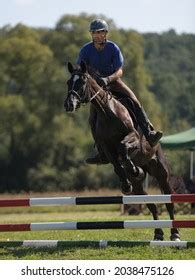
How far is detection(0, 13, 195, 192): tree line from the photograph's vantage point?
4797 cm

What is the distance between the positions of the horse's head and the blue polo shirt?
83 centimetres

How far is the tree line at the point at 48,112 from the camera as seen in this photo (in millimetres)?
47969

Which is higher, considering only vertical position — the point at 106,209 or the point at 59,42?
the point at 59,42

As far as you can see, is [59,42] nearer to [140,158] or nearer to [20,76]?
[20,76]

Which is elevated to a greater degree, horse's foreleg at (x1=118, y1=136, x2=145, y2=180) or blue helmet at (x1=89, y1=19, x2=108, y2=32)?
blue helmet at (x1=89, y1=19, x2=108, y2=32)

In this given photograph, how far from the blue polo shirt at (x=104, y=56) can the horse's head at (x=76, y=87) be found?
83 centimetres

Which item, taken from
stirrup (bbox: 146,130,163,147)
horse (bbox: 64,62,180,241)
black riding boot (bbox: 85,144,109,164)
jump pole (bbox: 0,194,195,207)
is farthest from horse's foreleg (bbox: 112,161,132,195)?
jump pole (bbox: 0,194,195,207)

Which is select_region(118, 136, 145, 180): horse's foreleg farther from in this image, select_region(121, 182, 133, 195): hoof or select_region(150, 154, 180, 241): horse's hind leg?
select_region(150, 154, 180, 241): horse's hind leg

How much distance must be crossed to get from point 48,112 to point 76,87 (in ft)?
123
